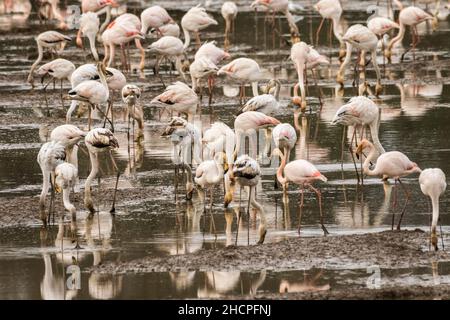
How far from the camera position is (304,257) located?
428 inches

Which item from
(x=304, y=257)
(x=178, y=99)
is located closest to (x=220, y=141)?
(x=178, y=99)

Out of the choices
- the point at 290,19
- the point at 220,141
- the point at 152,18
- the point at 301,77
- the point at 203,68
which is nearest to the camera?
the point at 220,141

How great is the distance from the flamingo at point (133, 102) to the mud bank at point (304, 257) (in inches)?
210

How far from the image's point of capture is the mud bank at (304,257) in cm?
1063

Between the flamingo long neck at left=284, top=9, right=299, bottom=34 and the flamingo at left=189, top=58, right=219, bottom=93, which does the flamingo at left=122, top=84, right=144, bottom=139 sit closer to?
the flamingo at left=189, top=58, right=219, bottom=93

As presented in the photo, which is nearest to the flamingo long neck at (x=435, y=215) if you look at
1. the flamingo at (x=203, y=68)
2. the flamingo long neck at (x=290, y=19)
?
the flamingo at (x=203, y=68)

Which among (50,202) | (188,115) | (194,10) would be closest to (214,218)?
(50,202)

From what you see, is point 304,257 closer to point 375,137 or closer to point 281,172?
point 281,172

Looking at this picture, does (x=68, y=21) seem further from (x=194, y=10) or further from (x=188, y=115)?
(x=188, y=115)

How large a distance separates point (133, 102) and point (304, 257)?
5.88m

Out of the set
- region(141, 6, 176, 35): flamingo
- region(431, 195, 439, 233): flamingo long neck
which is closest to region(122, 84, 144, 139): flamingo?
region(141, 6, 176, 35): flamingo

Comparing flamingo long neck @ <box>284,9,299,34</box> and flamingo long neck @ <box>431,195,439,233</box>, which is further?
flamingo long neck @ <box>284,9,299,34</box>

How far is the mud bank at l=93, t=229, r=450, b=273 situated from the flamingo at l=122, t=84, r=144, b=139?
17.5 ft

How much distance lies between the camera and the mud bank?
10.6m
